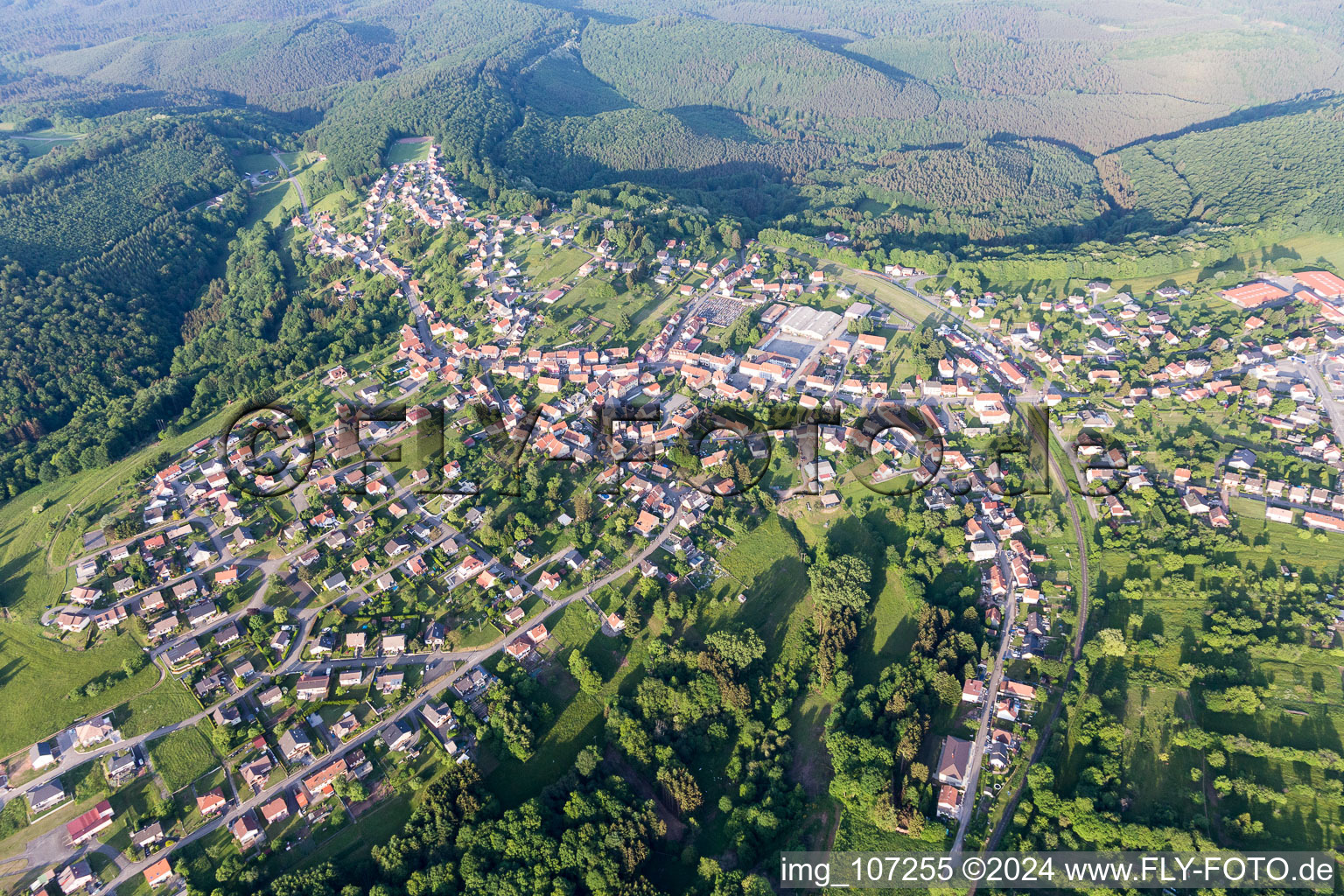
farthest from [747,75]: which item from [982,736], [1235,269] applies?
[982,736]

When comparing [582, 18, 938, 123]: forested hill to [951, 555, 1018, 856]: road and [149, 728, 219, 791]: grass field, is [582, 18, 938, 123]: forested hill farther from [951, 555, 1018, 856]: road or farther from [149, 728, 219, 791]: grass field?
[149, 728, 219, 791]: grass field

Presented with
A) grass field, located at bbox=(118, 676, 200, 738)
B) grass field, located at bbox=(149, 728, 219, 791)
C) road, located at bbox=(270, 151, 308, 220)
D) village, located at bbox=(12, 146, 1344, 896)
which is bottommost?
grass field, located at bbox=(149, 728, 219, 791)

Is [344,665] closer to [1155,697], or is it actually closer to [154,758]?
[154,758]

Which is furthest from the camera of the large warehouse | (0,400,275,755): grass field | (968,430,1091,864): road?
the large warehouse

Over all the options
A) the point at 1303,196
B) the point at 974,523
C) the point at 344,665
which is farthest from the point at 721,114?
the point at 344,665

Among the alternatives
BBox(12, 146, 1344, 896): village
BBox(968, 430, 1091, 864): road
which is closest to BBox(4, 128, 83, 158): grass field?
BBox(12, 146, 1344, 896): village

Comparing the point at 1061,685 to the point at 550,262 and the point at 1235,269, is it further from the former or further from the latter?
the point at 550,262
